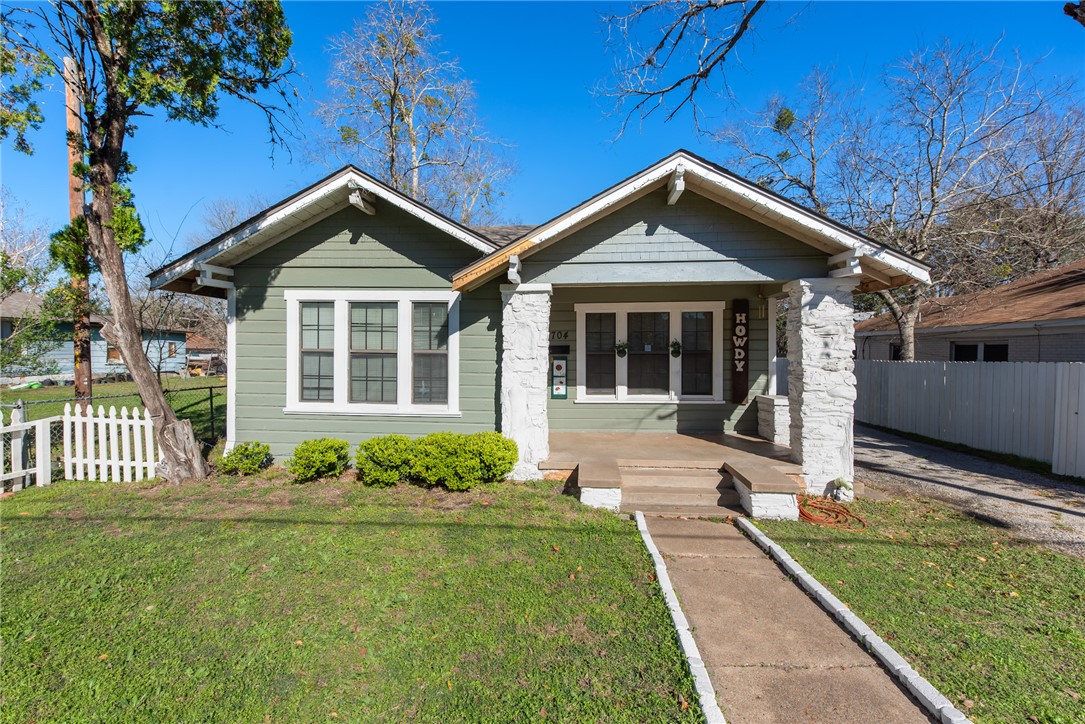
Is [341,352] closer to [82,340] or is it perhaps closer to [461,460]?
[461,460]

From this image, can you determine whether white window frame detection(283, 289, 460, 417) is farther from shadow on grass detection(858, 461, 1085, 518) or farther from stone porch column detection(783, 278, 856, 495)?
shadow on grass detection(858, 461, 1085, 518)

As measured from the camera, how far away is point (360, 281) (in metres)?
6.98

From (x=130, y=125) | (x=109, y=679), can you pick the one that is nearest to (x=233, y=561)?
(x=109, y=679)

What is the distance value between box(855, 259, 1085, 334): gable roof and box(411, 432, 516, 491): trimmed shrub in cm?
1329

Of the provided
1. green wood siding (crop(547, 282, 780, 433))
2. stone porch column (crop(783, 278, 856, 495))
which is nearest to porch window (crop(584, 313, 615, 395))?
green wood siding (crop(547, 282, 780, 433))

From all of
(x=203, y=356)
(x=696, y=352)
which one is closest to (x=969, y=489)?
(x=696, y=352)

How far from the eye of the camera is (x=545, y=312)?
6.23 meters

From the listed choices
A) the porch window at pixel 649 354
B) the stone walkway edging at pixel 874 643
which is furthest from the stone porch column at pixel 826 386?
the porch window at pixel 649 354

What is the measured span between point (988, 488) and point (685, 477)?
4753 millimetres

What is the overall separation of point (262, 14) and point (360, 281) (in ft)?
12.8

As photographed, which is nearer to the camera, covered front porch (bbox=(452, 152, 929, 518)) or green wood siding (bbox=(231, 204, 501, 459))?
covered front porch (bbox=(452, 152, 929, 518))

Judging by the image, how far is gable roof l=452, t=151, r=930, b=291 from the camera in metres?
5.48

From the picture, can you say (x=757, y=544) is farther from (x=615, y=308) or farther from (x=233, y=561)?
(x=233, y=561)

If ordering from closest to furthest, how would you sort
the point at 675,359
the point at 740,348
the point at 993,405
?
the point at 740,348 < the point at 675,359 < the point at 993,405
